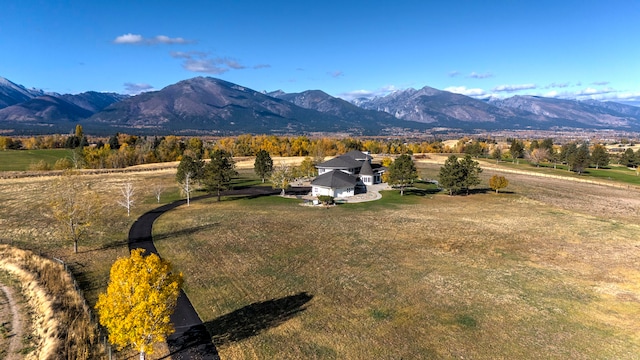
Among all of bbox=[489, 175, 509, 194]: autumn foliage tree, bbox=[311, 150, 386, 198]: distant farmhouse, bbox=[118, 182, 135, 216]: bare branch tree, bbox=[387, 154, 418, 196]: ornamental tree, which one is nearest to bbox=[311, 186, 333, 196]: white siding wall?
bbox=[311, 150, 386, 198]: distant farmhouse

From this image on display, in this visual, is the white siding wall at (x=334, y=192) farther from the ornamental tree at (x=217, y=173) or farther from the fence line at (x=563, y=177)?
the fence line at (x=563, y=177)

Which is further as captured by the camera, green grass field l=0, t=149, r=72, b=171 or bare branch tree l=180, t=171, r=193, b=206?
green grass field l=0, t=149, r=72, b=171

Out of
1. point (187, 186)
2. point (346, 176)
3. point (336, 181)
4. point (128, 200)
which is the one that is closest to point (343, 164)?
point (346, 176)

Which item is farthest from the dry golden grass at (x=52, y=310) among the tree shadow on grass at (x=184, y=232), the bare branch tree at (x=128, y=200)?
the bare branch tree at (x=128, y=200)

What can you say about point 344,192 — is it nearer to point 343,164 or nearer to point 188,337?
point 343,164

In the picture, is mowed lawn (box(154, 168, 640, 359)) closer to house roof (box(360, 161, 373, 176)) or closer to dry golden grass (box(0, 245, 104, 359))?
dry golden grass (box(0, 245, 104, 359))

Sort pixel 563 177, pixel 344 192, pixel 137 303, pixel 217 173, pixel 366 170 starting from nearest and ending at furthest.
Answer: pixel 137 303
pixel 217 173
pixel 344 192
pixel 366 170
pixel 563 177

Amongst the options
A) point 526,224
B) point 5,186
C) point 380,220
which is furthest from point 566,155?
point 5,186
